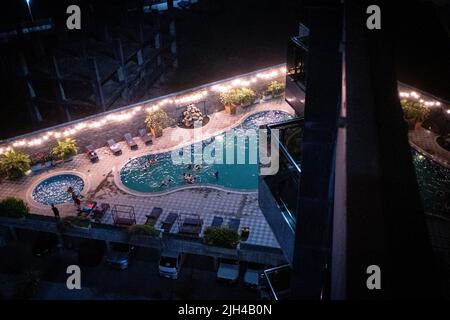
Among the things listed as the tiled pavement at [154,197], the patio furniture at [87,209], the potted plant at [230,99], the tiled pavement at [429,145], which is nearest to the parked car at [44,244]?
the tiled pavement at [154,197]

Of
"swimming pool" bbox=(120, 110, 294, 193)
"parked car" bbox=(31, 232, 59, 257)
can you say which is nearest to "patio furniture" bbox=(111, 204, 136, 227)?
"swimming pool" bbox=(120, 110, 294, 193)

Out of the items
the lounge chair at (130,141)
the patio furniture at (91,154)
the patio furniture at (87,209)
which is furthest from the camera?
the lounge chair at (130,141)

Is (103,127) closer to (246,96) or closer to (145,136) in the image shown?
(145,136)

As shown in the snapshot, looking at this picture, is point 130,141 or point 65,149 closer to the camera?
point 65,149

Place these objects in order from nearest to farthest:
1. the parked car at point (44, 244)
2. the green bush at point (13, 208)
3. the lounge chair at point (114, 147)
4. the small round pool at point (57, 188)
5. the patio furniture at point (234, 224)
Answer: the patio furniture at point (234, 224)
the green bush at point (13, 208)
the parked car at point (44, 244)
the small round pool at point (57, 188)
the lounge chair at point (114, 147)

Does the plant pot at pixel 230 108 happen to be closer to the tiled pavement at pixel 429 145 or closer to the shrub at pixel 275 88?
the shrub at pixel 275 88

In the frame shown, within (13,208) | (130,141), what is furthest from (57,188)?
(130,141)
